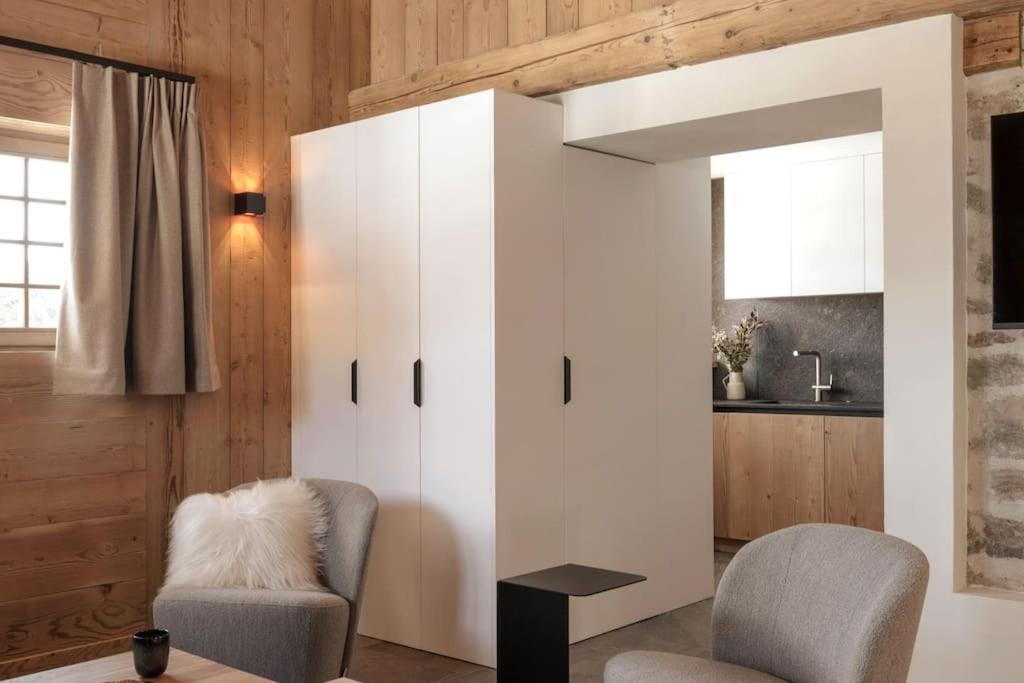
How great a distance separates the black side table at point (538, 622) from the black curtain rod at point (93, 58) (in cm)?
271

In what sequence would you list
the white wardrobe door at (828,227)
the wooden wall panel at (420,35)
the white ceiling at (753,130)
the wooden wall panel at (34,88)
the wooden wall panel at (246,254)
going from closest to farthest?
the white ceiling at (753,130), the wooden wall panel at (34,88), the wooden wall panel at (246,254), the wooden wall panel at (420,35), the white wardrobe door at (828,227)

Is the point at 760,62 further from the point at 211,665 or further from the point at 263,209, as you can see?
the point at 211,665

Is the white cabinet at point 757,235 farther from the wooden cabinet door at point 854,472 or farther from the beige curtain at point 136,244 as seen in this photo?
the beige curtain at point 136,244

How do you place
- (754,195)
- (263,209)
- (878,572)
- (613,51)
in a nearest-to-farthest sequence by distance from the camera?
1. (878,572)
2. (613,51)
3. (263,209)
4. (754,195)

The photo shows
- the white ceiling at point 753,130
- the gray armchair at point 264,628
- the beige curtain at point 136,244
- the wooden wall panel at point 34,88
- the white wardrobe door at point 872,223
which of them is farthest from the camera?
the white wardrobe door at point 872,223

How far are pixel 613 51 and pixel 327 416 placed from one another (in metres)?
2.02

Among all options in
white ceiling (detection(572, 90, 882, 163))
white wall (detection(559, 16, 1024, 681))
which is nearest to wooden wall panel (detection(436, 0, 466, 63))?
white ceiling (detection(572, 90, 882, 163))

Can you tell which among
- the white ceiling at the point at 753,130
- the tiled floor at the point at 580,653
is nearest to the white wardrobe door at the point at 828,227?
the white ceiling at the point at 753,130

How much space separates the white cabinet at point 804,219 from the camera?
621cm

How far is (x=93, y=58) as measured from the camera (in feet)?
14.1

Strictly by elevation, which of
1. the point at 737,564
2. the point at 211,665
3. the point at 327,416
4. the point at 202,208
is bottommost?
the point at 211,665

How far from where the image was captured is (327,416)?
4852mm

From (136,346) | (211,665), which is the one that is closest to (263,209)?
(136,346)

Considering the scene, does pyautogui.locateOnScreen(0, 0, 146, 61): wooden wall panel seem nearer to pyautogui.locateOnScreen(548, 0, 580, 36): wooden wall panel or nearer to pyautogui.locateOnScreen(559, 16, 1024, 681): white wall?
pyautogui.locateOnScreen(548, 0, 580, 36): wooden wall panel
